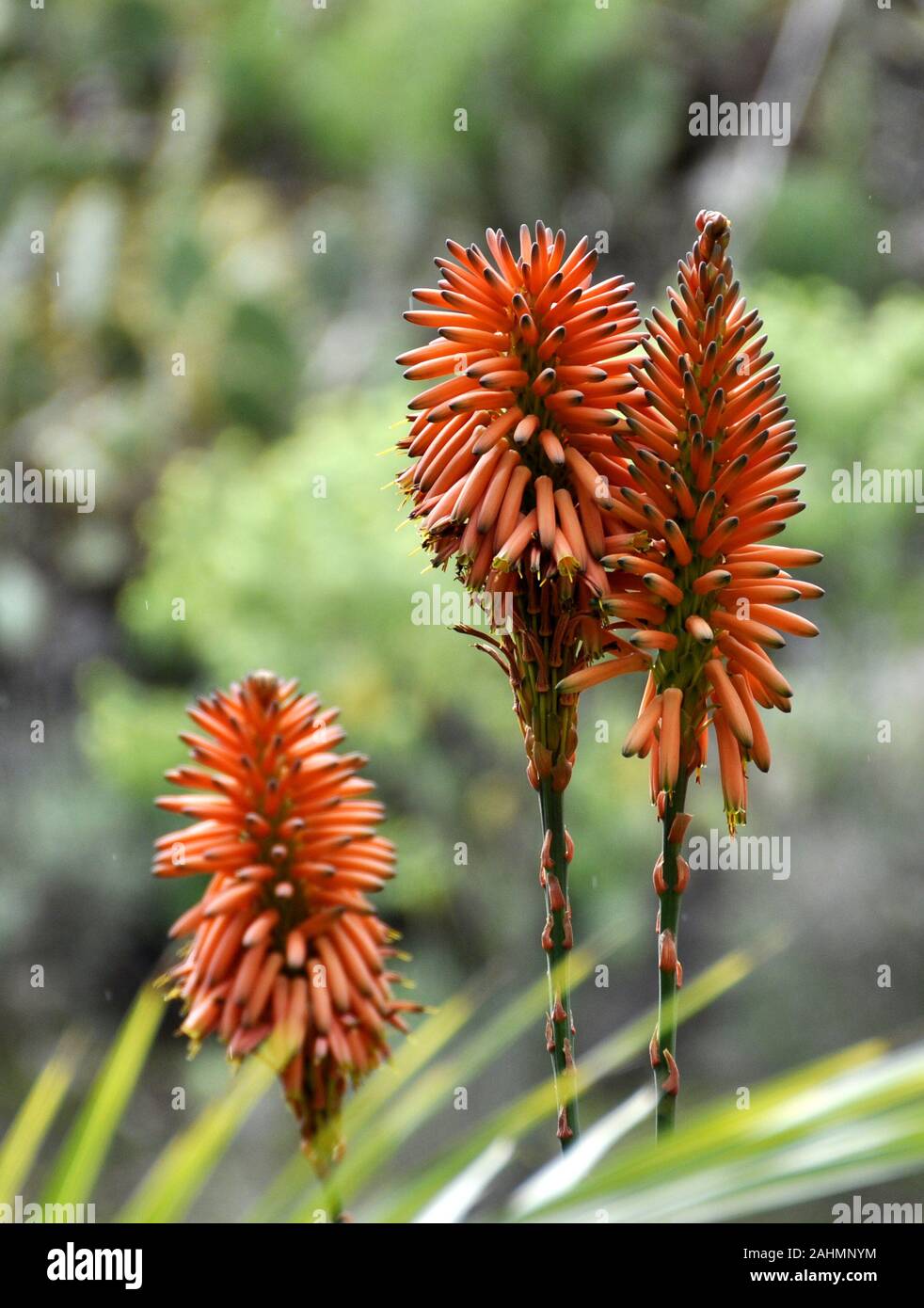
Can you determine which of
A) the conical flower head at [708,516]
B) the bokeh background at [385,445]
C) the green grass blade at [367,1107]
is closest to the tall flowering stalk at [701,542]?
the conical flower head at [708,516]

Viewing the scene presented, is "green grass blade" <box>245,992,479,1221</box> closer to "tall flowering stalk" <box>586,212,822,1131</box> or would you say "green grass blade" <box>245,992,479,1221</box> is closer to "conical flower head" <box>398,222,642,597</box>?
"tall flowering stalk" <box>586,212,822,1131</box>

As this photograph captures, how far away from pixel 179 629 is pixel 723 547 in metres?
5.34

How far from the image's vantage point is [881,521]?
5.13 metres

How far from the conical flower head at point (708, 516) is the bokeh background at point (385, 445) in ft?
11.5

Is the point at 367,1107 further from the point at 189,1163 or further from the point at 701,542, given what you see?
the point at 701,542

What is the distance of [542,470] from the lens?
81 centimetres

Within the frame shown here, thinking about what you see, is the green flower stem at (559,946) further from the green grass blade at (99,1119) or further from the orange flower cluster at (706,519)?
the green grass blade at (99,1119)

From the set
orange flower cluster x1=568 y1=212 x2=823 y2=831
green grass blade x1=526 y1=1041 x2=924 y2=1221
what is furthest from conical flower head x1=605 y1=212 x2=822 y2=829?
green grass blade x1=526 y1=1041 x2=924 y2=1221

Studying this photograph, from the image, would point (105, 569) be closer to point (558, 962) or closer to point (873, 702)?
point (873, 702)

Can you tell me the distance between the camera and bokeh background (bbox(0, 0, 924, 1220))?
4.89 metres

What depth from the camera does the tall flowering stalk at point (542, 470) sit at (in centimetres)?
78

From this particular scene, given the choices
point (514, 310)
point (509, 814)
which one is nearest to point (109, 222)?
point (509, 814)

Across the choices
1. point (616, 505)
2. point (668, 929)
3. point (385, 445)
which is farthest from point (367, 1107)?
point (385, 445)

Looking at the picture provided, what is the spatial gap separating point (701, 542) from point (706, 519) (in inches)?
0.6
